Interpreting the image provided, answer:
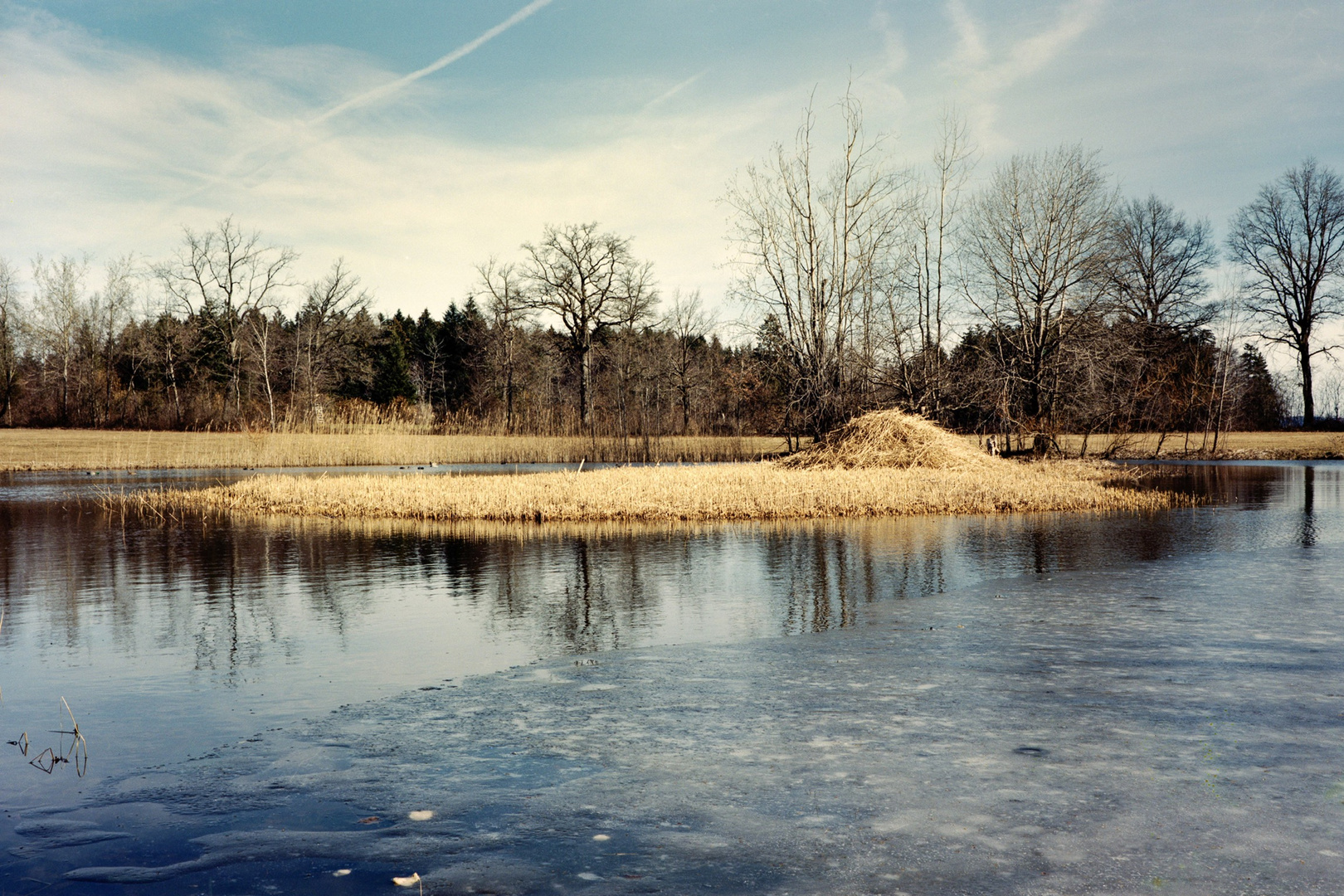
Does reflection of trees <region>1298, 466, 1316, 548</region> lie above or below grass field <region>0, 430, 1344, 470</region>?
below

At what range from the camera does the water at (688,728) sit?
3.46 metres

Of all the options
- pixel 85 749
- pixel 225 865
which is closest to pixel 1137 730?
pixel 225 865

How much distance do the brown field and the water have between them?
6.33 m

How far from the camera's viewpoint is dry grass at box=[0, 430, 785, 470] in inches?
1414

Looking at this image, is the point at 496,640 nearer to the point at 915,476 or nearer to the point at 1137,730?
the point at 1137,730

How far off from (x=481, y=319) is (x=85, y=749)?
234ft

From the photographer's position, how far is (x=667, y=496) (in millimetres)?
18156

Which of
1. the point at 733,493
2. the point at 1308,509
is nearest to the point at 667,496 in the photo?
the point at 733,493

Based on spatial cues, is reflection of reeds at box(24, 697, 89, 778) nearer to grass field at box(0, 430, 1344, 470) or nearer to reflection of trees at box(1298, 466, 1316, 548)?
reflection of trees at box(1298, 466, 1316, 548)

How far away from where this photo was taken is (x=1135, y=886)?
3170 millimetres

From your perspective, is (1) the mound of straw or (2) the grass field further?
(2) the grass field

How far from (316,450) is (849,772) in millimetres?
35292

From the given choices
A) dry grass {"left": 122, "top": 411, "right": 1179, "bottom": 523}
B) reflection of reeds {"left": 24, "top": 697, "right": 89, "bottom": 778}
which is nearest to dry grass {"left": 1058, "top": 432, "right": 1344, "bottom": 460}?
dry grass {"left": 122, "top": 411, "right": 1179, "bottom": 523}

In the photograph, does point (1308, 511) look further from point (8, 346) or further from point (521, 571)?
point (8, 346)
